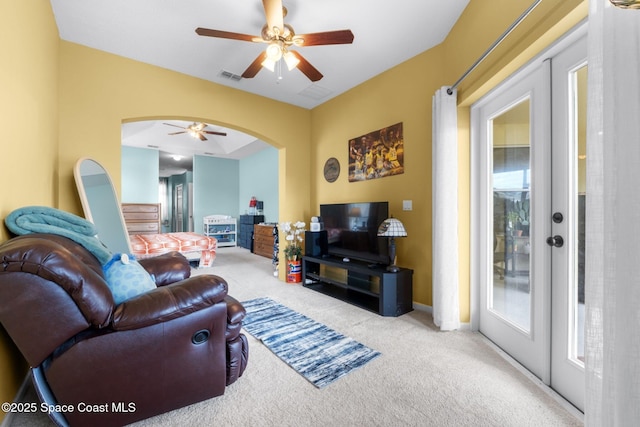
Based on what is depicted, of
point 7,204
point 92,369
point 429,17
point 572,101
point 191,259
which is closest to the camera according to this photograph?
point 92,369

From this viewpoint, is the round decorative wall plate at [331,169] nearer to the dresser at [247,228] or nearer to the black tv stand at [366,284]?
the black tv stand at [366,284]

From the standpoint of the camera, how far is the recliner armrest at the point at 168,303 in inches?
51.1

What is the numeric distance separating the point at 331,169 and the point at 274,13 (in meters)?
2.43

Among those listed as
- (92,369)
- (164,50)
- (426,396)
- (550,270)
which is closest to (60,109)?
(164,50)

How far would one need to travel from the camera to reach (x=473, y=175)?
254cm

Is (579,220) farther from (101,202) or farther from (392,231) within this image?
(101,202)

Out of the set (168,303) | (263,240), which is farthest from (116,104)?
(263,240)

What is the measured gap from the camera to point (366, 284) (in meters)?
3.42

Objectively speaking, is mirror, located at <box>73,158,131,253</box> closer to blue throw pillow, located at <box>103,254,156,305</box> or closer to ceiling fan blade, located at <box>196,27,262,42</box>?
blue throw pillow, located at <box>103,254,156,305</box>

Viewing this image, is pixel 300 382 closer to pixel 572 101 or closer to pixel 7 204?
pixel 7 204

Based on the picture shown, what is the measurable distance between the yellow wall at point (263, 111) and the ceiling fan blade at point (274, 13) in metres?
1.48

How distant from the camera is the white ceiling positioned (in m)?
2.34

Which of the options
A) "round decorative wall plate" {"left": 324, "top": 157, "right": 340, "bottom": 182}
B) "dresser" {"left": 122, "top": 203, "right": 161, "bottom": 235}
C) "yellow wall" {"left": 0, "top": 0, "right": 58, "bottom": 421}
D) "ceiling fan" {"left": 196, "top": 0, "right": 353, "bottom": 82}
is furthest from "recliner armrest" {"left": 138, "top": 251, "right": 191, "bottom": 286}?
"dresser" {"left": 122, "top": 203, "right": 161, "bottom": 235}

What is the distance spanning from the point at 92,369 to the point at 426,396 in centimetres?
181
